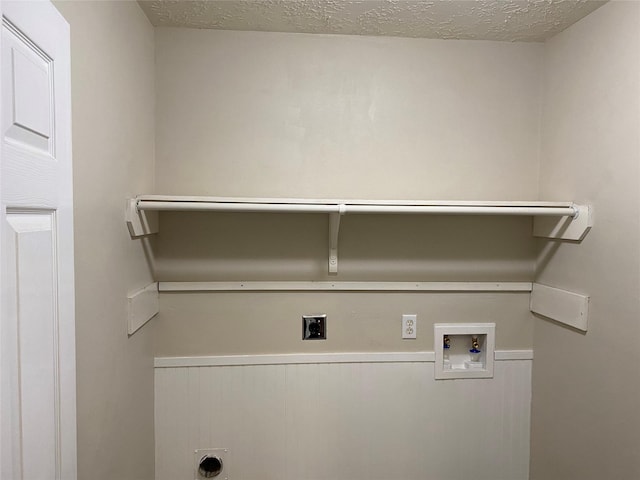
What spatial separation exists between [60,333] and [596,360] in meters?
1.53

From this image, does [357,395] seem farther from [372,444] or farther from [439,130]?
[439,130]

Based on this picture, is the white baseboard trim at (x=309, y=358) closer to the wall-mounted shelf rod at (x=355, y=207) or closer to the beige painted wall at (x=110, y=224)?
the beige painted wall at (x=110, y=224)

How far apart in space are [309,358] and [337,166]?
770 mm

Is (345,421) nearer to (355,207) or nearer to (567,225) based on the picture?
(355,207)

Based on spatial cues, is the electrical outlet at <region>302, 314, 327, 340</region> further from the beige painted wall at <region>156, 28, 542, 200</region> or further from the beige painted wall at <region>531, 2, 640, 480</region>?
the beige painted wall at <region>531, 2, 640, 480</region>

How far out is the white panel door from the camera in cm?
59

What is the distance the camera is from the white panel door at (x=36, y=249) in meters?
0.59

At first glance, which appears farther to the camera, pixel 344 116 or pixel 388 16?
pixel 344 116

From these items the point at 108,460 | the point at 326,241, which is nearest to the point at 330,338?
the point at 326,241

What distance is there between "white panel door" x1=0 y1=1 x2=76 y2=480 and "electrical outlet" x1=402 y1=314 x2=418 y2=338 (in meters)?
1.24

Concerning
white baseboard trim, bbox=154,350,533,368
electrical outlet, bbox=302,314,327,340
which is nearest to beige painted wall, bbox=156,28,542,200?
electrical outlet, bbox=302,314,327,340

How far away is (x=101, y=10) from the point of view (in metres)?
1.13

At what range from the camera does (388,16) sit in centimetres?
151

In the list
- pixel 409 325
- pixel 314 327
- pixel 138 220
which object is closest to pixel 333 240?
pixel 314 327
